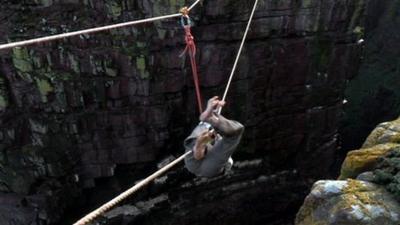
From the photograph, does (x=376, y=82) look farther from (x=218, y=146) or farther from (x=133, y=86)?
(x=218, y=146)

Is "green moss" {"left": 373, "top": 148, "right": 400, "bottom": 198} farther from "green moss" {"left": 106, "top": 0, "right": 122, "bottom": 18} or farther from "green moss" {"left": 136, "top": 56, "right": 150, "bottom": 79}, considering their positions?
"green moss" {"left": 106, "top": 0, "right": 122, "bottom": 18}

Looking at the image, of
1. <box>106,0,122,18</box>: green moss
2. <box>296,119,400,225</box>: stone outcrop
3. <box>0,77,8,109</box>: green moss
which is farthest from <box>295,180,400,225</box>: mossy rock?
<box>0,77,8,109</box>: green moss

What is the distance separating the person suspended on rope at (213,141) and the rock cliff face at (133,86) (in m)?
5.63

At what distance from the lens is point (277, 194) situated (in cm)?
1379

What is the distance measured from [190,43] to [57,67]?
5.85 metres

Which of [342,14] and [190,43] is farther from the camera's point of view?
[342,14]

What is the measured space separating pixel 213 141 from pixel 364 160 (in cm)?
190

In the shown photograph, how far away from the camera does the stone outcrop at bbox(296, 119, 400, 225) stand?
4.86 metres

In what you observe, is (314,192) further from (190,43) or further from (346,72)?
(346,72)

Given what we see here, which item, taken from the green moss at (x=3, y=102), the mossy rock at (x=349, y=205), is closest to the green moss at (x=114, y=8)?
the green moss at (x=3, y=102)

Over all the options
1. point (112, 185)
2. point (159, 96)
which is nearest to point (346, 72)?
point (159, 96)

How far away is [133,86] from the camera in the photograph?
1101cm

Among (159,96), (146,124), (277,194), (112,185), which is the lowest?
(277,194)

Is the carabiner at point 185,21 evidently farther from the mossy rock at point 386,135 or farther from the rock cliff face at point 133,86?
the rock cliff face at point 133,86
